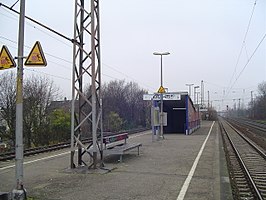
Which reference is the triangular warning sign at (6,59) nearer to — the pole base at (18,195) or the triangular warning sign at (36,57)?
the triangular warning sign at (36,57)

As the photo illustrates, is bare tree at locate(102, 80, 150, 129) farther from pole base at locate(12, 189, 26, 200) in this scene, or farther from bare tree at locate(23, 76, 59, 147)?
pole base at locate(12, 189, 26, 200)

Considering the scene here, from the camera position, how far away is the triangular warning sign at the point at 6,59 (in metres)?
6.44

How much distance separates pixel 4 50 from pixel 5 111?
19.3 meters

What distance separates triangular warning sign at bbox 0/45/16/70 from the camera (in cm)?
644

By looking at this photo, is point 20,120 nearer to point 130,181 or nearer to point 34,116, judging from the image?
point 130,181

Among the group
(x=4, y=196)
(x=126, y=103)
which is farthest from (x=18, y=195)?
(x=126, y=103)

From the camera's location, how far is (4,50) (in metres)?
6.49

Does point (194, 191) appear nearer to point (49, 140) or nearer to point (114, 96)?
point (49, 140)

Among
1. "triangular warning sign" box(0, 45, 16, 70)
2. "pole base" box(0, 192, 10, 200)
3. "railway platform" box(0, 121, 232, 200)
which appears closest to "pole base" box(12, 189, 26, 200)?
"pole base" box(0, 192, 10, 200)

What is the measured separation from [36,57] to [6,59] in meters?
0.63

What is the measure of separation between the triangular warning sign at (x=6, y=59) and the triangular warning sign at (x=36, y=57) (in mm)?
295

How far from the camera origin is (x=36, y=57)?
6387 millimetres

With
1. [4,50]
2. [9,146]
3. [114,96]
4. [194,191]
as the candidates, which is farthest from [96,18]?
[114,96]

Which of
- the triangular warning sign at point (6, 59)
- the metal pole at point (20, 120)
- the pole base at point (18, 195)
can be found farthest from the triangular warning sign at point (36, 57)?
the pole base at point (18, 195)
